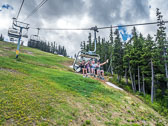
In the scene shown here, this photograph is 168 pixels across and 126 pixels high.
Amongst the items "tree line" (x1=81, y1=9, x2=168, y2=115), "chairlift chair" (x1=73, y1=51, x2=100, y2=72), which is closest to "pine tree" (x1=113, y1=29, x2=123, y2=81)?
"tree line" (x1=81, y1=9, x2=168, y2=115)

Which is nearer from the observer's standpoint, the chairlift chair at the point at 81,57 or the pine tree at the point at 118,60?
the chairlift chair at the point at 81,57

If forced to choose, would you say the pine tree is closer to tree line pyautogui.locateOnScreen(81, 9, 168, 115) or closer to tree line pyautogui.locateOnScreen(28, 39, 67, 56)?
tree line pyautogui.locateOnScreen(81, 9, 168, 115)

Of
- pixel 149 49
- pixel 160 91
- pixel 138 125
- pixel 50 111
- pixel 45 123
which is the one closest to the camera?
pixel 45 123

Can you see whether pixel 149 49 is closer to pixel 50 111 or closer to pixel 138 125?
pixel 138 125

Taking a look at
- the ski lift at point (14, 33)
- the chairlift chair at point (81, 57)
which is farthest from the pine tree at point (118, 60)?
the ski lift at point (14, 33)

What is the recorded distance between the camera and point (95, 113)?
6.17 metres

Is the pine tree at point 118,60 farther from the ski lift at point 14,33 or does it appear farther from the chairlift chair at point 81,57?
the ski lift at point 14,33

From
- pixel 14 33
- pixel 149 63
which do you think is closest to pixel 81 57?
pixel 14 33

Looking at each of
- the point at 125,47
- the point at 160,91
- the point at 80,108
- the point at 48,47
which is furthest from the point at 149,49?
the point at 48,47

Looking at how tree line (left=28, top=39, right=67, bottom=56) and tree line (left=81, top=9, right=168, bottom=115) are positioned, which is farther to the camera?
tree line (left=28, top=39, right=67, bottom=56)

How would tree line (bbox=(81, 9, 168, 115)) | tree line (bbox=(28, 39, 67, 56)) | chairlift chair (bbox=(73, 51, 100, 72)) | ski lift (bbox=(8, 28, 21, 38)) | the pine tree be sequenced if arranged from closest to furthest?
chairlift chair (bbox=(73, 51, 100, 72))
ski lift (bbox=(8, 28, 21, 38))
tree line (bbox=(81, 9, 168, 115))
the pine tree
tree line (bbox=(28, 39, 67, 56))

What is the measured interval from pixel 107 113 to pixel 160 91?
2756cm

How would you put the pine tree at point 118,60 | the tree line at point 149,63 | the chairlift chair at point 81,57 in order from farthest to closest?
the pine tree at point 118,60, the tree line at point 149,63, the chairlift chair at point 81,57

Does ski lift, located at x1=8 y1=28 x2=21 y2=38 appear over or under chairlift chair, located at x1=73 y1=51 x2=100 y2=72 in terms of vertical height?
over
